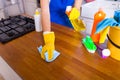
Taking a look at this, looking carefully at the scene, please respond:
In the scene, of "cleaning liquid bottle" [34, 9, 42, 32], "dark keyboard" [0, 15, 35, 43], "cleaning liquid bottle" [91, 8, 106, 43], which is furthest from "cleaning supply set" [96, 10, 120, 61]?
"dark keyboard" [0, 15, 35, 43]

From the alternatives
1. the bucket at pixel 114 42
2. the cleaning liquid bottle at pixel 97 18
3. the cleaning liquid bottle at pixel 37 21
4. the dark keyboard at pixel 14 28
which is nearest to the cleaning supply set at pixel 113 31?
the bucket at pixel 114 42

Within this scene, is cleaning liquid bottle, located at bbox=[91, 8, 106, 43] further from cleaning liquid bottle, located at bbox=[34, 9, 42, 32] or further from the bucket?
cleaning liquid bottle, located at bbox=[34, 9, 42, 32]

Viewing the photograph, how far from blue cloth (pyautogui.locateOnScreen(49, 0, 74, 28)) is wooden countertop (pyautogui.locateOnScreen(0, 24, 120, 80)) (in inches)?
13.8

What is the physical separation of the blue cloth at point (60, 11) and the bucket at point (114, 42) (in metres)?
0.54

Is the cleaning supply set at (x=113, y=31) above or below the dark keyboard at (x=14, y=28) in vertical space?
above

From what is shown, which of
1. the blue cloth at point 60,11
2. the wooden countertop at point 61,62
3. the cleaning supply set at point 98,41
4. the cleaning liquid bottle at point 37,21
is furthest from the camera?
the blue cloth at point 60,11

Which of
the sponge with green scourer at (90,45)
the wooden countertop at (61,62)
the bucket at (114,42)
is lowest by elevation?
the wooden countertop at (61,62)

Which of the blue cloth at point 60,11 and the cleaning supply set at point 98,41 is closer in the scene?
the cleaning supply set at point 98,41

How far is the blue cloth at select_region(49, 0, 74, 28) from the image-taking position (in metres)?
1.20

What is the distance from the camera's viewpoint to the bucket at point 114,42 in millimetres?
644

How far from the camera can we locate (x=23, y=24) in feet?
3.69

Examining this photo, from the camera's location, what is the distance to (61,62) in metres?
0.70

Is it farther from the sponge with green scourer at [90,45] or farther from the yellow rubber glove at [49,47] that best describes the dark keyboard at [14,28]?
the sponge with green scourer at [90,45]

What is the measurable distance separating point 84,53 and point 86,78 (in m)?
0.19
